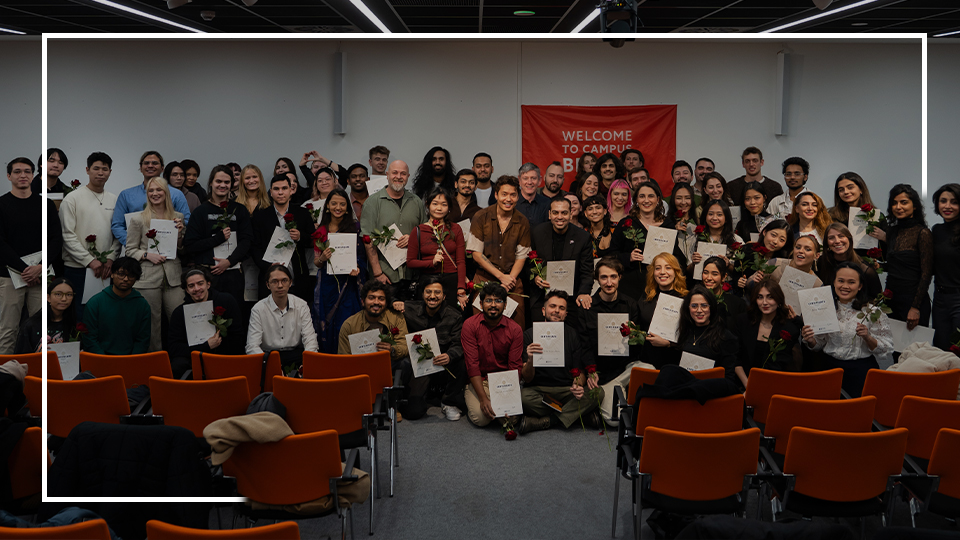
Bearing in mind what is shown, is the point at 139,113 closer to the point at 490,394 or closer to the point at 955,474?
the point at 490,394

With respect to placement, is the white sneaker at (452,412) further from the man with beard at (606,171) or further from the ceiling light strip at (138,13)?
the ceiling light strip at (138,13)

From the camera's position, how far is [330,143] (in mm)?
8297

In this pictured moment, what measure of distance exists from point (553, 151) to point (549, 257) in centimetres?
366

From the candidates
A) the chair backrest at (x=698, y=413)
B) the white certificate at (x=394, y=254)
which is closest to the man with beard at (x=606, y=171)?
the white certificate at (x=394, y=254)

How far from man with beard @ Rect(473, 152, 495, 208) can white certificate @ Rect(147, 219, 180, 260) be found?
108 inches

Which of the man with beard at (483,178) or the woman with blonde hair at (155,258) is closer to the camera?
the woman with blonde hair at (155,258)

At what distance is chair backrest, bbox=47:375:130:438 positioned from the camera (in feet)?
10.0

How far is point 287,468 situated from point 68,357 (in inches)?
60.6

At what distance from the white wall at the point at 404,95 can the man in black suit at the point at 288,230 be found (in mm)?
2895

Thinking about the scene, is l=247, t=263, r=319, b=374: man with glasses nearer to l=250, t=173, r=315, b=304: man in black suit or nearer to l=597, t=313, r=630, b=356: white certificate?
l=250, t=173, r=315, b=304: man in black suit

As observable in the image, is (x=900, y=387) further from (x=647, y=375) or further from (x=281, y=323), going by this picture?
(x=281, y=323)

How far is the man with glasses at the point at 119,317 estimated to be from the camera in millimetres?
3801

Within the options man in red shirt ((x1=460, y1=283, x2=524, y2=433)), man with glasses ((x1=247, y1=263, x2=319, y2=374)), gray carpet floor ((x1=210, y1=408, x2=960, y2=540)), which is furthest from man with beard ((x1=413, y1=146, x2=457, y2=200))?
gray carpet floor ((x1=210, y1=408, x2=960, y2=540))

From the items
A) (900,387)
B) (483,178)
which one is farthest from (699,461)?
(483,178)
